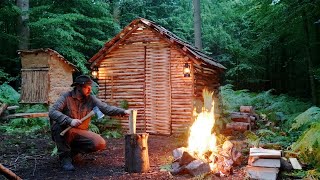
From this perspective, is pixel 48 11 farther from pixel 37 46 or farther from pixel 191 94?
pixel 191 94

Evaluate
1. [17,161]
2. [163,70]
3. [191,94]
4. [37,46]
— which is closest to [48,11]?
[37,46]

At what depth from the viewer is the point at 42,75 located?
42.3 ft

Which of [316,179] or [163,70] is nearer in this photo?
[316,179]

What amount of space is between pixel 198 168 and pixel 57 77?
29.7 feet

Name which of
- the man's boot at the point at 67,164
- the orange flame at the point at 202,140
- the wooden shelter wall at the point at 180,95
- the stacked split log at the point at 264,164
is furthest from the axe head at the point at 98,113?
the wooden shelter wall at the point at 180,95

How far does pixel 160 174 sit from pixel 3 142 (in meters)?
5.89

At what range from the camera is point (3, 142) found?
936 centimetres

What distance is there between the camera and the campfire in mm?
6086

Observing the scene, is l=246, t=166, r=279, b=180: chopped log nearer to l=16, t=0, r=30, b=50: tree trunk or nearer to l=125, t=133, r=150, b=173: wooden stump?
l=125, t=133, r=150, b=173: wooden stump

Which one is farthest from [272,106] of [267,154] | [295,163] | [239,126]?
[267,154]

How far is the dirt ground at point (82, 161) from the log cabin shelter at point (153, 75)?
163cm

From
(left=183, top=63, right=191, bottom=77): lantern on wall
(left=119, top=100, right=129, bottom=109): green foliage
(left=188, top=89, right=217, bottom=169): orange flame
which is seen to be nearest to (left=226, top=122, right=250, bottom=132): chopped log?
(left=183, top=63, right=191, bottom=77): lantern on wall

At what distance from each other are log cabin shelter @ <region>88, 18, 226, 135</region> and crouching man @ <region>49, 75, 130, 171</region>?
522 centimetres

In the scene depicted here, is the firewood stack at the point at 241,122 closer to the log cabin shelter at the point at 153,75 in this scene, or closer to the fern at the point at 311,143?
the log cabin shelter at the point at 153,75
